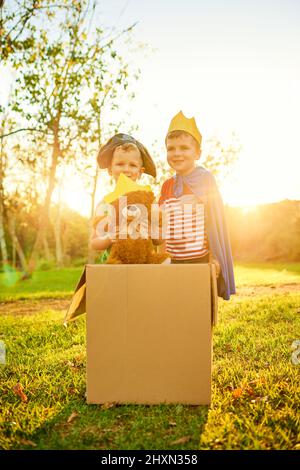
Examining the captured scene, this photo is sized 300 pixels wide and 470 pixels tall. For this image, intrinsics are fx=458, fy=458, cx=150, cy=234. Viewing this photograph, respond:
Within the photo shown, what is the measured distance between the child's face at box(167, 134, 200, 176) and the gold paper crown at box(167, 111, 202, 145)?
0.04m

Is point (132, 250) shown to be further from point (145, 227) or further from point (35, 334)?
point (35, 334)

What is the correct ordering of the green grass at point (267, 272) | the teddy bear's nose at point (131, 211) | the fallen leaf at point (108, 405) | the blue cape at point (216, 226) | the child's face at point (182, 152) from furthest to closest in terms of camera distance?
the green grass at point (267, 272)
the child's face at point (182, 152)
the blue cape at point (216, 226)
the teddy bear's nose at point (131, 211)
the fallen leaf at point (108, 405)

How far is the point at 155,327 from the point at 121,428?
0.55 m


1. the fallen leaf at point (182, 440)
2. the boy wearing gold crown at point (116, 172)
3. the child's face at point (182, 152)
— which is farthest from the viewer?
the child's face at point (182, 152)

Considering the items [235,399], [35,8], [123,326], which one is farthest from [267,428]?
[35,8]

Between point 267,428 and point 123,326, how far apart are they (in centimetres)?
92

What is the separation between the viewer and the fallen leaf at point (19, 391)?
2.87 m

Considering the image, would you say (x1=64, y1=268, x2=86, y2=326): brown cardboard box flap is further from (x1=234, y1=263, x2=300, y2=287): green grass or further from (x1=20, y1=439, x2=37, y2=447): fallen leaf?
(x1=234, y1=263, x2=300, y2=287): green grass

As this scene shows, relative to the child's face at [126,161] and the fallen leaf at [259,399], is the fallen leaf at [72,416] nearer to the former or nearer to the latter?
the fallen leaf at [259,399]

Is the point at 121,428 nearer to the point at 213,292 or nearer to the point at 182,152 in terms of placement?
the point at 213,292

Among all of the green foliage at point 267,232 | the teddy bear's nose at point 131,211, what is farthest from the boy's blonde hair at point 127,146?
the green foliage at point 267,232

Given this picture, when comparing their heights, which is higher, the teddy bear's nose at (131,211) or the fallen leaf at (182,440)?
the teddy bear's nose at (131,211)

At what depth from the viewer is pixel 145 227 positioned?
9.05 feet

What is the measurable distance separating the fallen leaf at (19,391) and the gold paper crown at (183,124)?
1967 mm
